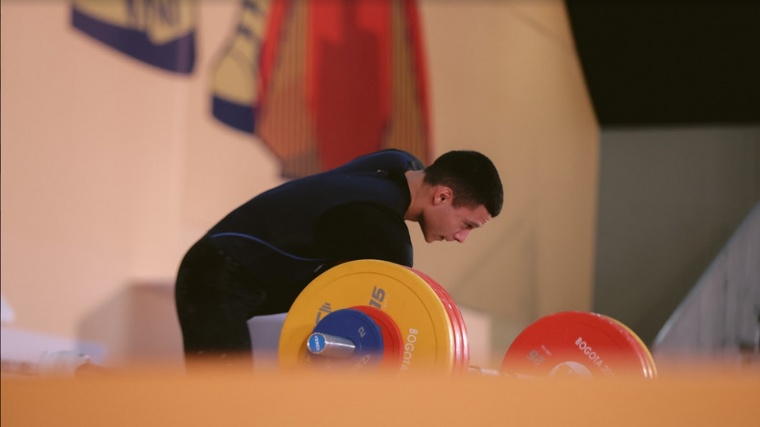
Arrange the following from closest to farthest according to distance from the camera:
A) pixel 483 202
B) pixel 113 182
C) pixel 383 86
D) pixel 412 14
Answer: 1. pixel 483 202
2. pixel 113 182
3. pixel 383 86
4. pixel 412 14

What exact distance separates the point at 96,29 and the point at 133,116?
36 cm

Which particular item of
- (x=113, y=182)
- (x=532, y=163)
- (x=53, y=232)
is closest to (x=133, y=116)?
(x=113, y=182)

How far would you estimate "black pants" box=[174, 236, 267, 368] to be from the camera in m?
1.68

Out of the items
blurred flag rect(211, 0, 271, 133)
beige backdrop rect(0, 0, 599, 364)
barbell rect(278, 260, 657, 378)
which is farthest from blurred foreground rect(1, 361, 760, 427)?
blurred flag rect(211, 0, 271, 133)

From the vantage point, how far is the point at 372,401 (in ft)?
2.43

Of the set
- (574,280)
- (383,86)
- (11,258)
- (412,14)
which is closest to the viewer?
(11,258)

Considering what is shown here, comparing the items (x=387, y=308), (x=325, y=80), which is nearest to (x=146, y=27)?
(x=325, y=80)

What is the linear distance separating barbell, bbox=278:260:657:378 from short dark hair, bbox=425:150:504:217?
28cm

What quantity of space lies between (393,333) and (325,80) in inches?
115

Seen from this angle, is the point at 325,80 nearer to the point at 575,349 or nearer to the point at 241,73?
the point at 241,73

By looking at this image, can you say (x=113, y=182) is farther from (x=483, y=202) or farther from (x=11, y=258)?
(x=483, y=202)

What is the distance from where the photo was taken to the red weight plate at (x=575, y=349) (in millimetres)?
1604

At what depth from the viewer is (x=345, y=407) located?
2.45 feet

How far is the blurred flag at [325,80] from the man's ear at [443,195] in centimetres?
200
